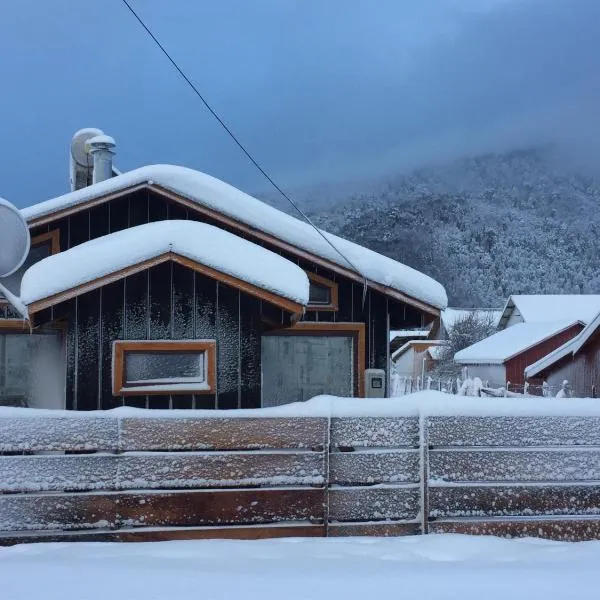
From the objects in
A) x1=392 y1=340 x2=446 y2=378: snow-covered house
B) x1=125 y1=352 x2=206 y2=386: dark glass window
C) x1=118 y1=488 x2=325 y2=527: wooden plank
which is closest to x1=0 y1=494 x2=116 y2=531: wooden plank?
x1=118 y1=488 x2=325 y2=527: wooden plank

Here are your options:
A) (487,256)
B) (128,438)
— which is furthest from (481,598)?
(487,256)

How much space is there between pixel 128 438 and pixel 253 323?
2870 mm

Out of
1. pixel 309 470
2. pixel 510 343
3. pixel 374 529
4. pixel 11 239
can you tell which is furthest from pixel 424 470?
pixel 510 343

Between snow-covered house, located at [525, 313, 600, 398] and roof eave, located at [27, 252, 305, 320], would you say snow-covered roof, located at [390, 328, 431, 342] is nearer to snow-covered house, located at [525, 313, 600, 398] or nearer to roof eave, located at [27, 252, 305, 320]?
roof eave, located at [27, 252, 305, 320]

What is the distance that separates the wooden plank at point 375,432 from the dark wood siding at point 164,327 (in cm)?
257

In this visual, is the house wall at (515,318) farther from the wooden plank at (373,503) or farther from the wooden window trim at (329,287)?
the wooden plank at (373,503)

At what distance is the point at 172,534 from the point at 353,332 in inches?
200

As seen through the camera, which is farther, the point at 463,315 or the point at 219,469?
the point at 463,315

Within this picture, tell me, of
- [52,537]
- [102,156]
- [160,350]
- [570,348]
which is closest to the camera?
[52,537]

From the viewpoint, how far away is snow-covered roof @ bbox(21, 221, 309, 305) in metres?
7.53

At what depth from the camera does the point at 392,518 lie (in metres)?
6.00

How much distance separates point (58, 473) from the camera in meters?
5.61

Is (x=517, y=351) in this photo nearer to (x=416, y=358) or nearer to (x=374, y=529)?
(x=416, y=358)

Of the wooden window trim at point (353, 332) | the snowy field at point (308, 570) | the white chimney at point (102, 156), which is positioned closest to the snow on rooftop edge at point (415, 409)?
the snowy field at point (308, 570)
